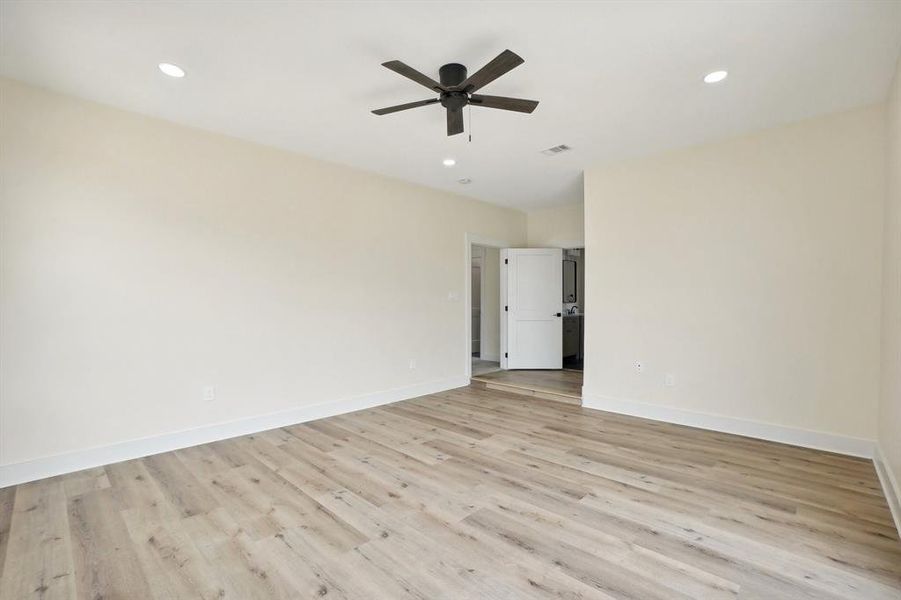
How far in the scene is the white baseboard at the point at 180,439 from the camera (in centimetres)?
280

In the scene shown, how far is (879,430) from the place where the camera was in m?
3.03

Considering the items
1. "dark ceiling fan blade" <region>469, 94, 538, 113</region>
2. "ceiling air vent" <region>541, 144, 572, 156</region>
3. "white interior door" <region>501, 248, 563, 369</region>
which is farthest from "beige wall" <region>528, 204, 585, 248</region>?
"dark ceiling fan blade" <region>469, 94, 538, 113</region>

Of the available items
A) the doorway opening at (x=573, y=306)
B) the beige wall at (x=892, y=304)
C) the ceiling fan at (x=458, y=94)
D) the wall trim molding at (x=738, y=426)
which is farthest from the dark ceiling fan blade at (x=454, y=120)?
the doorway opening at (x=573, y=306)

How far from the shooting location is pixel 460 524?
222 cm

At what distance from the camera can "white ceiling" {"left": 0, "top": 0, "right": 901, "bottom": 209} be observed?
2115mm

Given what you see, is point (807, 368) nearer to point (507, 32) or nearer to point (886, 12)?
point (886, 12)

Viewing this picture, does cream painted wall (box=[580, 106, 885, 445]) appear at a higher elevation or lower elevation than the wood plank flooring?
higher

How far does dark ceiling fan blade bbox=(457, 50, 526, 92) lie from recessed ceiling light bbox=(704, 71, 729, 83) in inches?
57.0

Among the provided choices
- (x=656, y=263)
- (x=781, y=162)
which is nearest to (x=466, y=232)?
(x=656, y=263)

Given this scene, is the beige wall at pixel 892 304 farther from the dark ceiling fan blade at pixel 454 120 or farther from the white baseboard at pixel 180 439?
the white baseboard at pixel 180 439

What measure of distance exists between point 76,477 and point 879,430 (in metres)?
5.99

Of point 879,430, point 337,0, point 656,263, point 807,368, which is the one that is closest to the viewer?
point 337,0

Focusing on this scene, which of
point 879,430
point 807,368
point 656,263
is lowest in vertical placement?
point 879,430

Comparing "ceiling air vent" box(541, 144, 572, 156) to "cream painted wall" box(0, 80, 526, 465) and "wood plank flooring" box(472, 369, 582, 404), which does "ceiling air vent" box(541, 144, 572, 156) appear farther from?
"wood plank flooring" box(472, 369, 582, 404)
